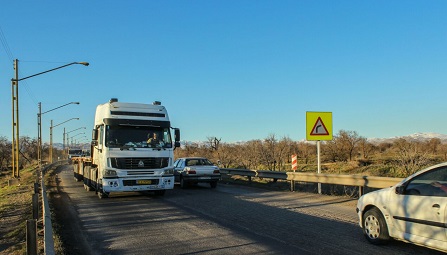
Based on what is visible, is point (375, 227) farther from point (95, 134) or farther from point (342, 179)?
point (95, 134)

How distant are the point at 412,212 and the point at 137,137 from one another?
10.3m

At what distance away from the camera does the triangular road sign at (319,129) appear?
1642 centimetres

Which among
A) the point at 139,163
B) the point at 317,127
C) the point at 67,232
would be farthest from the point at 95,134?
the point at 317,127

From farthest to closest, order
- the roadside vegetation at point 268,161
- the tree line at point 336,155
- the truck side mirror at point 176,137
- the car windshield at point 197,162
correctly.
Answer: the tree line at point 336,155, the car windshield at point 197,162, the truck side mirror at point 176,137, the roadside vegetation at point 268,161

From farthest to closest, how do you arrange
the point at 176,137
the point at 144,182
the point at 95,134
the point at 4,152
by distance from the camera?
the point at 4,152, the point at 95,134, the point at 176,137, the point at 144,182

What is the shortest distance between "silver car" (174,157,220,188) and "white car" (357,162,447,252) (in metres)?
11.8

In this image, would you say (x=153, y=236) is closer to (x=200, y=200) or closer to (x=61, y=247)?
(x=61, y=247)

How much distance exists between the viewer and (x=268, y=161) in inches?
1479

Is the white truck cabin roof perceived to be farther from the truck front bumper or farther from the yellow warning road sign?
the yellow warning road sign

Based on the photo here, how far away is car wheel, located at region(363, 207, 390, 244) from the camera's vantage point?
22.9 ft

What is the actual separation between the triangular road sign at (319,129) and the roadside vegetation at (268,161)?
13.4 feet

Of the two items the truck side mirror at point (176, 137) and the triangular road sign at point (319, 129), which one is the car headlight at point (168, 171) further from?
the triangular road sign at point (319, 129)

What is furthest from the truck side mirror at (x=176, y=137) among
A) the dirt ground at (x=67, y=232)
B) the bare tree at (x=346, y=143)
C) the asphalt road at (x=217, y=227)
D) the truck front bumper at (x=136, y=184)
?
the bare tree at (x=346, y=143)

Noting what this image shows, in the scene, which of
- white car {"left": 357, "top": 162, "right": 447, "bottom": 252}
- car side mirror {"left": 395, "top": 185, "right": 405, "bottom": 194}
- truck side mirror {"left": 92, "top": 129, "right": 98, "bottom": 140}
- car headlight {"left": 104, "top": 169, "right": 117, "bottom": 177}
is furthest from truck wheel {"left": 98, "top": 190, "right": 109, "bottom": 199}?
car side mirror {"left": 395, "top": 185, "right": 405, "bottom": 194}
